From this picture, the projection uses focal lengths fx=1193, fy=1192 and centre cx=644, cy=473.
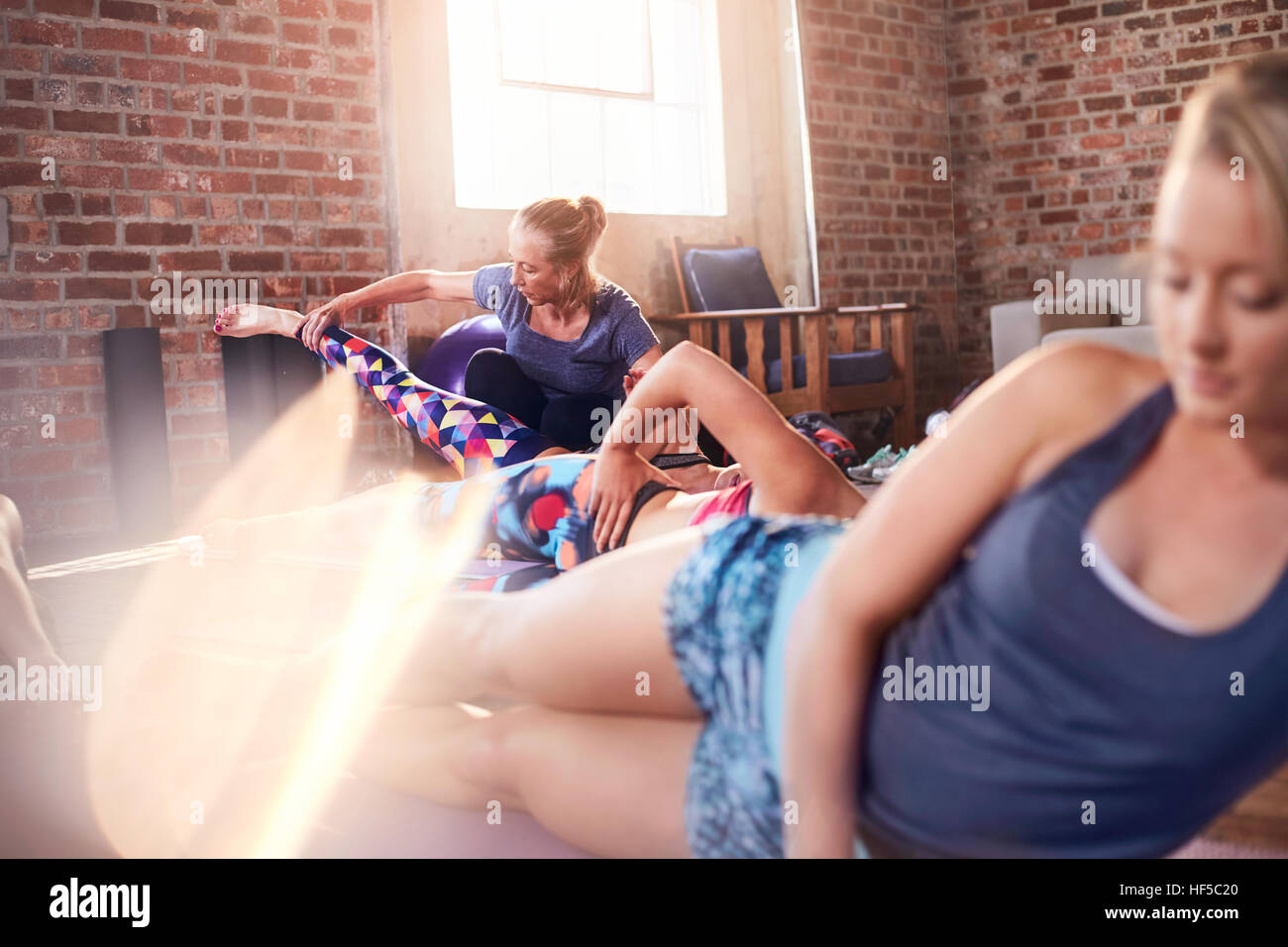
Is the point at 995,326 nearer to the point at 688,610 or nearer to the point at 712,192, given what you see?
the point at 712,192

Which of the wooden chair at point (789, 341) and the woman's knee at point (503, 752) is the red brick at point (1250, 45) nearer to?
A: the wooden chair at point (789, 341)

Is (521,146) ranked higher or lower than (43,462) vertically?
higher

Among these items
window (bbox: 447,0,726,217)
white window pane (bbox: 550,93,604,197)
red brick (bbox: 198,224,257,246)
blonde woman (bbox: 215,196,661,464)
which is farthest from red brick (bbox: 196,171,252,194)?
white window pane (bbox: 550,93,604,197)

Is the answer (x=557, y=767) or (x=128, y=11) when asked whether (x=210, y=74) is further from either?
(x=557, y=767)

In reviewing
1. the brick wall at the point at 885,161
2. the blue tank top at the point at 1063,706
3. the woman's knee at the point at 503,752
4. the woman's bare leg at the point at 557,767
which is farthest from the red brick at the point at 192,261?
the blue tank top at the point at 1063,706

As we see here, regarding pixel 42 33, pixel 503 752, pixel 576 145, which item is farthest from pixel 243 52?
pixel 503 752

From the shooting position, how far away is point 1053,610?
2.76ft

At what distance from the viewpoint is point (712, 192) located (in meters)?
6.23

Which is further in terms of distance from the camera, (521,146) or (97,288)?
(521,146)

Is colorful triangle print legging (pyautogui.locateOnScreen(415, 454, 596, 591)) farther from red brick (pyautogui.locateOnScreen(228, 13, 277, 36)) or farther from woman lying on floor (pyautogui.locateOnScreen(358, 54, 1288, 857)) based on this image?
red brick (pyautogui.locateOnScreen(228, 13, 277, 36))

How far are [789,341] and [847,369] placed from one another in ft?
1.29

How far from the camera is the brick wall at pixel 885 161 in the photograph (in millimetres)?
6492

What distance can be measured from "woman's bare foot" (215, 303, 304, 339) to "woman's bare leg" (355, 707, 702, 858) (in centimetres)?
194
